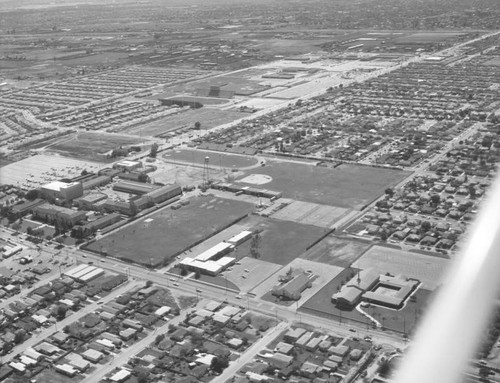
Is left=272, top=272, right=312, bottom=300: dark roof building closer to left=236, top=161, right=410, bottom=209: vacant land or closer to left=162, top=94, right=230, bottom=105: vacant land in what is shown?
left=236, top=161, right=410, bottom=209: vacant land

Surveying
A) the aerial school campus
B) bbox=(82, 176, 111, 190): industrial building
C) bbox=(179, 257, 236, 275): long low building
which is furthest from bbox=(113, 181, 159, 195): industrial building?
bbox=(179, 257, 236, 275): long low building

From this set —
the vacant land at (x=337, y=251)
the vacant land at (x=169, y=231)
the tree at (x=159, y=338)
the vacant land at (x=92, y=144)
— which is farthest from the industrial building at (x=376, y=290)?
the vacant land at (x=92, y=144)

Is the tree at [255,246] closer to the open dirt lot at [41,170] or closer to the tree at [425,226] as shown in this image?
the tree at [425,226]

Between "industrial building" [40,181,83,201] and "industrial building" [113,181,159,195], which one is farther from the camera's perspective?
"industrial building" [113,181,159,195]

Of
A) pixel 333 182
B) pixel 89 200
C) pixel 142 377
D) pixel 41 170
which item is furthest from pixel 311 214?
pixel 41 170

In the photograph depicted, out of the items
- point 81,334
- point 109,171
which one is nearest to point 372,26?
point 109,171

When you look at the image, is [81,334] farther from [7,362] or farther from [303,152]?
[303,152]
